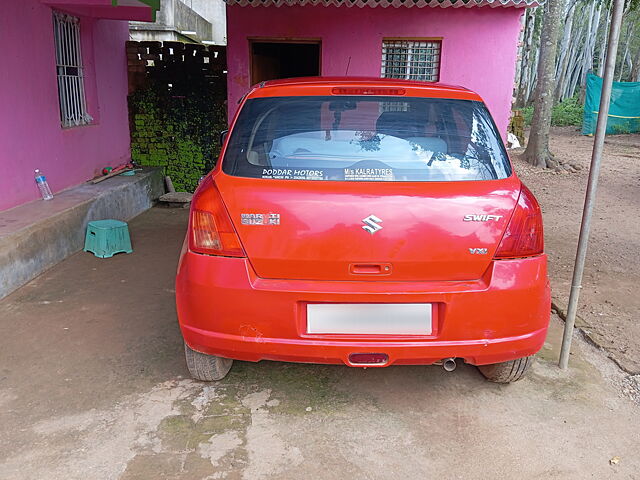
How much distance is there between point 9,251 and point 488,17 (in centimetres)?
692

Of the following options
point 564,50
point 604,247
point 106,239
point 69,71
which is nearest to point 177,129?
point 69,71

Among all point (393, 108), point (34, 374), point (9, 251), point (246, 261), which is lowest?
point (34, 374)

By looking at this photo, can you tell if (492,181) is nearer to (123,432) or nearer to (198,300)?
(198,300)

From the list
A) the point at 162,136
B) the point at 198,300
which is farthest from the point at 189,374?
the point at 162,136

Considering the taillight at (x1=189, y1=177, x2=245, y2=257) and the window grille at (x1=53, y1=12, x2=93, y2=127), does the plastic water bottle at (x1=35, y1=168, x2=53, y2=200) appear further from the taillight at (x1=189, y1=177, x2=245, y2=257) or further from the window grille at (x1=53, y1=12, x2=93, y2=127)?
the taillight at (x1=189, y1=177, x2=245, y2=257)

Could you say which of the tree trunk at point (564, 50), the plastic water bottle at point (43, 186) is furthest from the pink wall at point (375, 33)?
the tree trunk at point (564, 50)

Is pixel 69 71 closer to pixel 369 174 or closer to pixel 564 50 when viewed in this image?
pixel 369 174

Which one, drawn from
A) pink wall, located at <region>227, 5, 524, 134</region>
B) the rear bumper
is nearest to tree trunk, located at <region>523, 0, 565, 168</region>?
pink wall, located at <region>227, 5, 524, 134</region>

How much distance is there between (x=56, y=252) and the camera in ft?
16.9

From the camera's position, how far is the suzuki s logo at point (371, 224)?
7.77 ft

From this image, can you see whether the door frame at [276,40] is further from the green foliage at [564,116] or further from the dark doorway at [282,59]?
the green foliage at [564,116]

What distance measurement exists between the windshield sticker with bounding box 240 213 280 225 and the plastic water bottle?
4238mm

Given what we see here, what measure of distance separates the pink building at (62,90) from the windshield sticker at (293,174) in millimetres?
3777

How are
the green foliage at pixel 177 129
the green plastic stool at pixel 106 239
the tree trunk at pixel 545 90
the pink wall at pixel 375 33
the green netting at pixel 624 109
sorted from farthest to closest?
1. the green netting at pixel 624 109
2. the tree trunk at pixel 545 90
3. the green foliage at pixel 177 129
4. the pink wall at pixel 375 33
5. the green plastic stool at pixel 106 239
